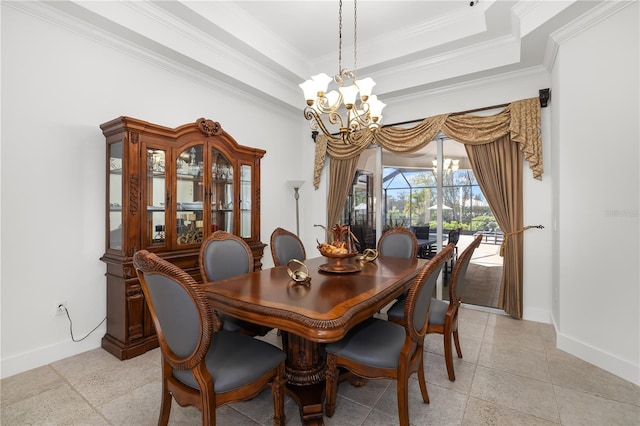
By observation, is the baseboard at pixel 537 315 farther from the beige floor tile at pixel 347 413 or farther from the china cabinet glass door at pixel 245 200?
the china cabinet glass door at pixel 245 200

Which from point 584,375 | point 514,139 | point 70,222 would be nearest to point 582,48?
point 514,139

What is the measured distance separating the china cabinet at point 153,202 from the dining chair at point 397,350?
5.85 feet

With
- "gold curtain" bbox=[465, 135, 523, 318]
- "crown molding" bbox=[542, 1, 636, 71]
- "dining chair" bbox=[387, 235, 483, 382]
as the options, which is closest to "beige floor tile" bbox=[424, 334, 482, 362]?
"dining chair" bbox=[387, 235, 483, 382]

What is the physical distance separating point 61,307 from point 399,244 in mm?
3046

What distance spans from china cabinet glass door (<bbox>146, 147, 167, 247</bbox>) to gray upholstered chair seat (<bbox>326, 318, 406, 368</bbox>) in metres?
1.89

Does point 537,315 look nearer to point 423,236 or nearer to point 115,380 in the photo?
point 423,236

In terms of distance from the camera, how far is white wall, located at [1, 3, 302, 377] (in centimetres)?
224

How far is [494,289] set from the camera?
149 inches

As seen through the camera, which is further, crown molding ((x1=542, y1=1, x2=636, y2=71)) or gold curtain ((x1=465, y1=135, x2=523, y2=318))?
gold curtain ((x1=465, y1=135, x2=523, y2=318))

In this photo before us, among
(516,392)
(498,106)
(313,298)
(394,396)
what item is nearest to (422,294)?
(313,298)

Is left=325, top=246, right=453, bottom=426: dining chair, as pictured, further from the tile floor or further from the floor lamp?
the floor lamp

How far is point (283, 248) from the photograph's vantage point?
2.94 m

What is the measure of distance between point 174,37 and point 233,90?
96 cm

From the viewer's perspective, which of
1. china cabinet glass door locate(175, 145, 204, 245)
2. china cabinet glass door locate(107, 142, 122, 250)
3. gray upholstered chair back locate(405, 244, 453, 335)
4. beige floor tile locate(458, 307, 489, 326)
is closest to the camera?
gray upholstered chair back locate(405, 244, 453, 335)
